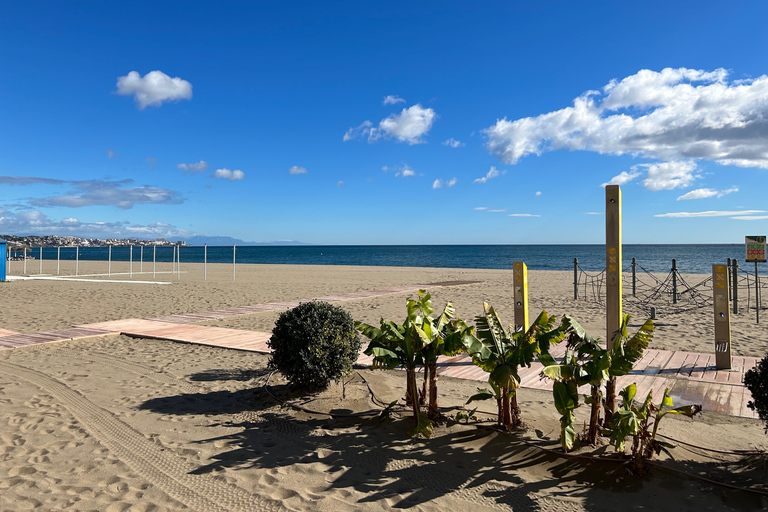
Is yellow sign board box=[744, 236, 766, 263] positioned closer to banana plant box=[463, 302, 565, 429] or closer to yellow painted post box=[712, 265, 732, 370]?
yellow painted post box=[712, 265, 732, 370]

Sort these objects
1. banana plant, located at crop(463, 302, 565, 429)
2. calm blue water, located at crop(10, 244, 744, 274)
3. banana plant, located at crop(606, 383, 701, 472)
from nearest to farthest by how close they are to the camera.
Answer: banana plant, located at crop(606, 383, 701, 472) → banana plant, located at crop(463, 302, 565, 429) → calm blue water, located at crop(10, 244, 744, 274)

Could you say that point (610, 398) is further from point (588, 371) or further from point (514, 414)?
point (514, 414)

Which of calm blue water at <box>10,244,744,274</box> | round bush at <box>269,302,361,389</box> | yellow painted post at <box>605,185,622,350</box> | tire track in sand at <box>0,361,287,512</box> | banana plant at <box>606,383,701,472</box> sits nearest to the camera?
tire track in sand at <box>0,361,287,512</box>

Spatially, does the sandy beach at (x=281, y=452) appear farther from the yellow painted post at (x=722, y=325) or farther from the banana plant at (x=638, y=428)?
the yellow painted post at (x=722, y=325)

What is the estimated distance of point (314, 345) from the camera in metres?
4.98

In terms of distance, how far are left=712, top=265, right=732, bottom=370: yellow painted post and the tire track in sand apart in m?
6.04

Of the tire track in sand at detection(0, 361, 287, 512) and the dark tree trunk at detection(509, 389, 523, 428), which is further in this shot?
the dark tree trunk at detection(509, 389, 523, 428)

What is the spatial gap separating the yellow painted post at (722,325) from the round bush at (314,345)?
480 centimetres

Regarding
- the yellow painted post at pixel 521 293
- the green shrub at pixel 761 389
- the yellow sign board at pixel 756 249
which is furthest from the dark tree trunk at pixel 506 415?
the yellow sign board at pixel 756 249

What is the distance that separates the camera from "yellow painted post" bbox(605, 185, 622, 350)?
4809mm

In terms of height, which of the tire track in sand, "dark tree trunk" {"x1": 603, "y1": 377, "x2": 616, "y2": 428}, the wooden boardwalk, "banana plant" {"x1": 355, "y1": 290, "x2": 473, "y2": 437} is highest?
"banana plant" {"x1": 355, "y1": 290, "x2": 473, "y2": 437}

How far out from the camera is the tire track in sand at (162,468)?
3.14 m

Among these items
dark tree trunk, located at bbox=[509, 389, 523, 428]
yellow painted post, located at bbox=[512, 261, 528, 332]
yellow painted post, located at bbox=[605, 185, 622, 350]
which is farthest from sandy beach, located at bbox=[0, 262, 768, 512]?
yellow painted post, located at bbox=[512, 261, 528, 332]

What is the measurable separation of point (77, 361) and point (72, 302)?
829cm
